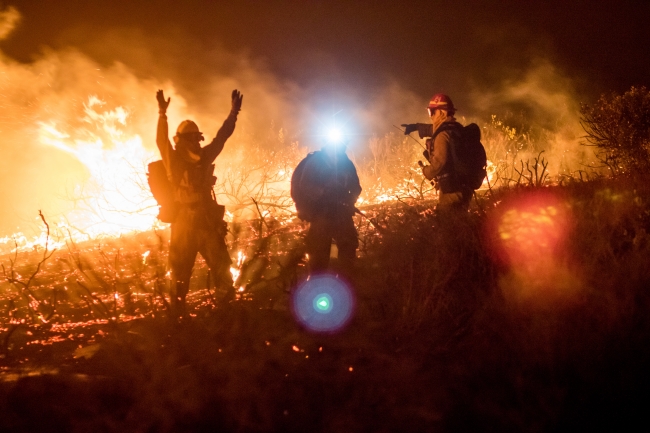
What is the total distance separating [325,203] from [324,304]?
116 cm

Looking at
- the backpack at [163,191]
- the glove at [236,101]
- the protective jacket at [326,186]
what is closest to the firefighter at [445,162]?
the protective jacket at [326,186]

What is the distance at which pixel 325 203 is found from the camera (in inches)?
184

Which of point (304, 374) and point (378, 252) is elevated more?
point (378, 252)

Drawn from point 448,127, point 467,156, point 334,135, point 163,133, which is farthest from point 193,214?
point 467,156

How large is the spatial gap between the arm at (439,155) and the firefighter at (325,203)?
0.84 metres

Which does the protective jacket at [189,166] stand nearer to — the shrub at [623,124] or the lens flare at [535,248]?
the lens flare at [535,248]

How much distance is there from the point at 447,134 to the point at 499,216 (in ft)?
4.11

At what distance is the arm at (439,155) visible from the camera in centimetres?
485

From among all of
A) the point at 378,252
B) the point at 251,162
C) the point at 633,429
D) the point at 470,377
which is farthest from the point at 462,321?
the point at 251,162

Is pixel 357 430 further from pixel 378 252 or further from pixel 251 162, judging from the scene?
pixel 251 162

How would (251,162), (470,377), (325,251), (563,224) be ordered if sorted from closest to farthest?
(470,377) → (563,224) → (325,251) → (251,162)

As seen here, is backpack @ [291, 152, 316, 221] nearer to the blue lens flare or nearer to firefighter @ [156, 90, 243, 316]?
the blue lens flare

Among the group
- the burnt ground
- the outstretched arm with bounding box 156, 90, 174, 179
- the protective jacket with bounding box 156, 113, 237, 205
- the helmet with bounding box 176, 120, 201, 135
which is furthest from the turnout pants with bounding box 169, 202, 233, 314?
the burnt ground

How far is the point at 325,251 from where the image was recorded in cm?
470
